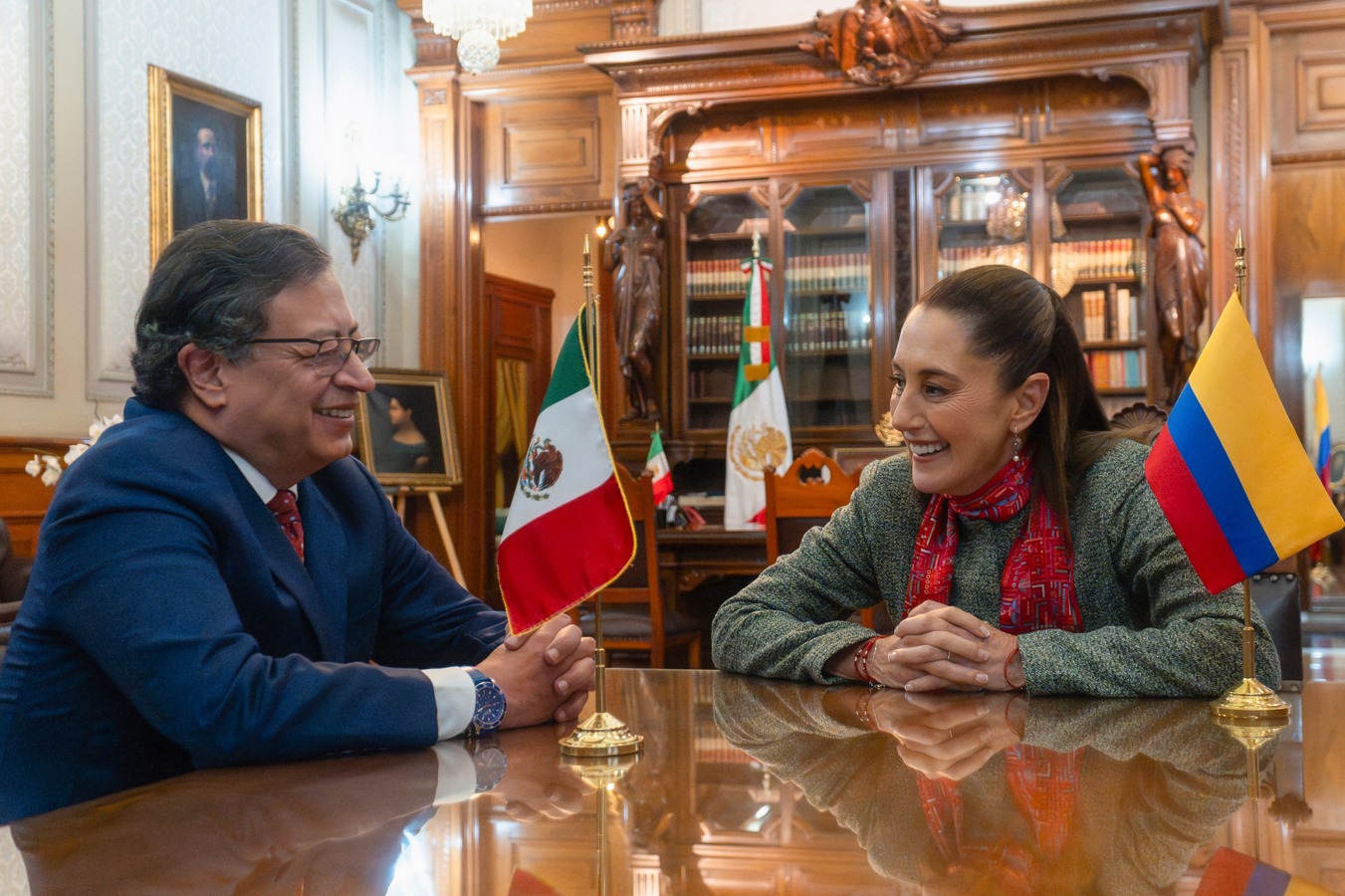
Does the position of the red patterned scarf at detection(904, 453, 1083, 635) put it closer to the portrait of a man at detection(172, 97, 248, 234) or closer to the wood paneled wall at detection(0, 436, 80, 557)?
the wood paneled wall at detection(0, 436, 80, 557)

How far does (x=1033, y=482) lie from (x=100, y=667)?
123 cm

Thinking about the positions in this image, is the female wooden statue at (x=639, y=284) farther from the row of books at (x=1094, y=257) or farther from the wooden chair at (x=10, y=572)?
the wooden chair at (x=10, y=572)

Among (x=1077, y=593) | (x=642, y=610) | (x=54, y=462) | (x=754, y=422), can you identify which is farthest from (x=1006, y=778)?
(x=754, y=422)

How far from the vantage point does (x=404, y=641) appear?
184cm

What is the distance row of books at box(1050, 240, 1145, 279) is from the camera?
19.7ft

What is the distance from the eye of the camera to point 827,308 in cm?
639

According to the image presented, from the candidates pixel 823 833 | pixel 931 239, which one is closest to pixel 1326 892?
pixel 823 833

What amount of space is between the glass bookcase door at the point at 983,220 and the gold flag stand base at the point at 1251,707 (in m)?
4.85

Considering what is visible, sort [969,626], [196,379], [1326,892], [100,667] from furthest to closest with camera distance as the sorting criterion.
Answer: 1. [969,626]
2. [196,379]
3. [100,667]
4. [1326,892]

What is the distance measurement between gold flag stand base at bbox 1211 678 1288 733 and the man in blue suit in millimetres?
721

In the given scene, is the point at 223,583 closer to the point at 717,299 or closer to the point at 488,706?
the point at 488,706

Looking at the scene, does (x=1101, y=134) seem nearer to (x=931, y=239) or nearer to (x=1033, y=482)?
(x=931, y=239)

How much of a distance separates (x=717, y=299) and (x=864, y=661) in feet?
16.3

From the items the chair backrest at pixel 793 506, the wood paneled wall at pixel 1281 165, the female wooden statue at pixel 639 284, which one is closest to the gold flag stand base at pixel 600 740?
the chair backrest at pixel 793 506
